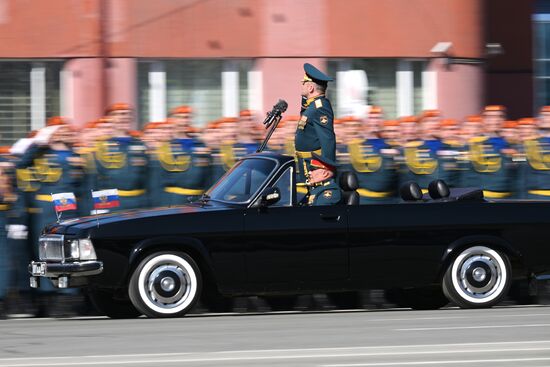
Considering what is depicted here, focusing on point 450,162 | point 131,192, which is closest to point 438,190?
point 450,162

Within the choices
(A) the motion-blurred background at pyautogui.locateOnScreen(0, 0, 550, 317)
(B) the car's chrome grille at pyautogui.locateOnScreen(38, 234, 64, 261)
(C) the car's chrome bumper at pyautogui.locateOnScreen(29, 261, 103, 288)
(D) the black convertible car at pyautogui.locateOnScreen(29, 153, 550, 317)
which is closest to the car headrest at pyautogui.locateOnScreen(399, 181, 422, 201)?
Result: (D) the black convertible car at pyautogui.locateOnScreen(29, 153, 550, 317)

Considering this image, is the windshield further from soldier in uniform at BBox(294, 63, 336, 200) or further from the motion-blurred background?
the motion-blurred background

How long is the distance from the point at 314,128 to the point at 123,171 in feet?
6.92

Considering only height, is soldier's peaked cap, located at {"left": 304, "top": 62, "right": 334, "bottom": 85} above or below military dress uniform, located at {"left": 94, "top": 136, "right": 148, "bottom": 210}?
above

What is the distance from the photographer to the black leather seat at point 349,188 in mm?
11992

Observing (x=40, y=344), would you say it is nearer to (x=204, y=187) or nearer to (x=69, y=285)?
(x=69, y=285)

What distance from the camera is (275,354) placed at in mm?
8758

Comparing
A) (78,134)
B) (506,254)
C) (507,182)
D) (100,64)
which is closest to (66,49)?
(100,64)

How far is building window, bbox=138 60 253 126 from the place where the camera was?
65.4 feet

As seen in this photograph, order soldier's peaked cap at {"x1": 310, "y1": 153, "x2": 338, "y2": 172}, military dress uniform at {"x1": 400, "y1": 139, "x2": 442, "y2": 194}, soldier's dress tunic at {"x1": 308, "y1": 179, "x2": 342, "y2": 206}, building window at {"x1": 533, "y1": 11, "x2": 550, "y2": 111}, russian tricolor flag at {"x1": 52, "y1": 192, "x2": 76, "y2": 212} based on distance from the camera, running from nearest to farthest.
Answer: soldier's dress tunic at {"x1": 308, "y1": 179, "x2": 342, "y2": 206} < soldier's peaked cap at {"x1": 310, "y1": 153, "x2": 338, "y2": 172} < russian tricolor flag at {"x1": 52, "y1": 192, "x2": 76, "y2": 212} < military dress uniform at {"x1": 400, "y1": 139, "x2": 442, "y2": 194} < building window at {"x1": 533, "y1": 11, "x2": 550, "y2": 111}

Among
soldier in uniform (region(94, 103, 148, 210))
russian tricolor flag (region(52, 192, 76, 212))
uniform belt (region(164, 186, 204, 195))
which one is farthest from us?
uniform belt (region(164, 186, 204, 195))

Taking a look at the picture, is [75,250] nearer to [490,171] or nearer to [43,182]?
[43,182]

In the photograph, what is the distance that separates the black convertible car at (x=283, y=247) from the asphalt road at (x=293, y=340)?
0.92ft

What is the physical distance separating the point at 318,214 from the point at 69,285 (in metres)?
2.22
